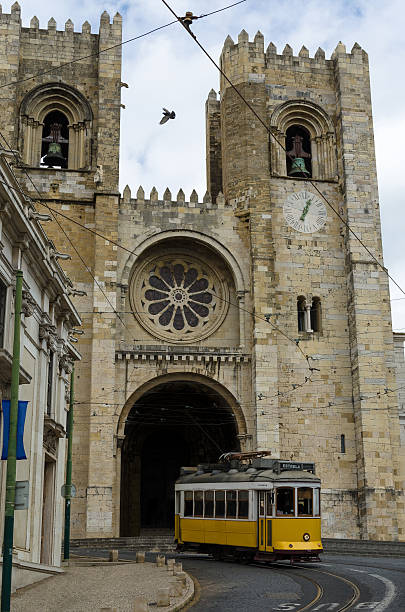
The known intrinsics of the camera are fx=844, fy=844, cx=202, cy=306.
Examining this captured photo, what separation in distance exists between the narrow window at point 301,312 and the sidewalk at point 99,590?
1539 centimetres

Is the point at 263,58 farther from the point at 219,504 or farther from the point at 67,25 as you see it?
the point at 219,504

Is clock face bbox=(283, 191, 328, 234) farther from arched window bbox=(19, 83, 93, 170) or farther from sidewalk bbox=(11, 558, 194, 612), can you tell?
sidewalk bbox=(11, 558, 194, 612)

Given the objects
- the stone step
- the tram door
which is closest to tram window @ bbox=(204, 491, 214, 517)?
the tram door

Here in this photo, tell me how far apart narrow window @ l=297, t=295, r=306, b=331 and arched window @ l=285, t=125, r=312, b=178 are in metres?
5.43

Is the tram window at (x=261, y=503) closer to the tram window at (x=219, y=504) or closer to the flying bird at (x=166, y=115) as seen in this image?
the tram window at (x=219, y=504)

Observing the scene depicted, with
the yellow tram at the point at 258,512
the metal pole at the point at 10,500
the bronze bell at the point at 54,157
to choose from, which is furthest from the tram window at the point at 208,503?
the bronze bell at the point at 54,157

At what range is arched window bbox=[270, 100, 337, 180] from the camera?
3412 cm

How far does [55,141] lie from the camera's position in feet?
109

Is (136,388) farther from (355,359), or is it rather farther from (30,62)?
(30,62)

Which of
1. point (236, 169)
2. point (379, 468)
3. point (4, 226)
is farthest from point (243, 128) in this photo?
point (4, 226)

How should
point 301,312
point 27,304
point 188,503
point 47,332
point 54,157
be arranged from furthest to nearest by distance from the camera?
point 54,157
point 301,312
point 188,503
point 47,332
point 27,304

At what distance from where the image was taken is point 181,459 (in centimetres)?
3838

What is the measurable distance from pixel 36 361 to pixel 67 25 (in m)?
20.8

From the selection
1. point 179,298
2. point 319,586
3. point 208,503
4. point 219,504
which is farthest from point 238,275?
point 319,586
